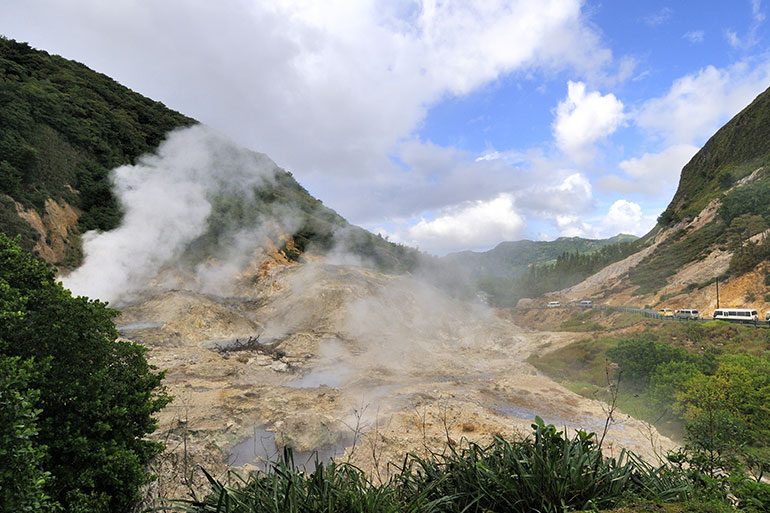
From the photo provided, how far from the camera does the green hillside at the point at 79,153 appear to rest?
28.0 metres

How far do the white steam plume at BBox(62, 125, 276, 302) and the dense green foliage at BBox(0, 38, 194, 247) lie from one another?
81.2 inches

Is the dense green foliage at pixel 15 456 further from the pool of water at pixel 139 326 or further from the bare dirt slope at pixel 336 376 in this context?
the pool of water at pixel 139 326

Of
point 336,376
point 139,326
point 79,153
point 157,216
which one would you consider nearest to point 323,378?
point 336,376

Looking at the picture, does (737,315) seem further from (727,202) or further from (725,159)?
(725,159)

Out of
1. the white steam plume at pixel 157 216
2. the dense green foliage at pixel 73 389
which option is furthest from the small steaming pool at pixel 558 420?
the white steam plume at pixel 157 216

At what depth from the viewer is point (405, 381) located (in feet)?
71.8

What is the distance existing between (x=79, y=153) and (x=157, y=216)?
1143 centimetres

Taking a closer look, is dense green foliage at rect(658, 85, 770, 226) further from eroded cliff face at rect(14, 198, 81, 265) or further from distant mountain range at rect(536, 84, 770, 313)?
eroded cliff face at rect(14, 198, 81, 265)

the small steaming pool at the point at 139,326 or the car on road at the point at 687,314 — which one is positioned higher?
the small steaming pool at the point at 139,326

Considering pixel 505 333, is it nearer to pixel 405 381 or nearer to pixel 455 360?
pixel 455 360

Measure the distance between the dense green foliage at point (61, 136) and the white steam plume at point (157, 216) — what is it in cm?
206

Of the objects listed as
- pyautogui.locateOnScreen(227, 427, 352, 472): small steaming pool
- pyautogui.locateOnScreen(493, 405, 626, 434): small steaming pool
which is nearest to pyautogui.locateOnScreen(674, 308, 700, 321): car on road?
pyautogui.locateOnScreen(493, 405, 626, 434): small steaming pool

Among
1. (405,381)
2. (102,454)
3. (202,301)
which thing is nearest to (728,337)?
(405,381)

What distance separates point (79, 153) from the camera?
1470 inches
